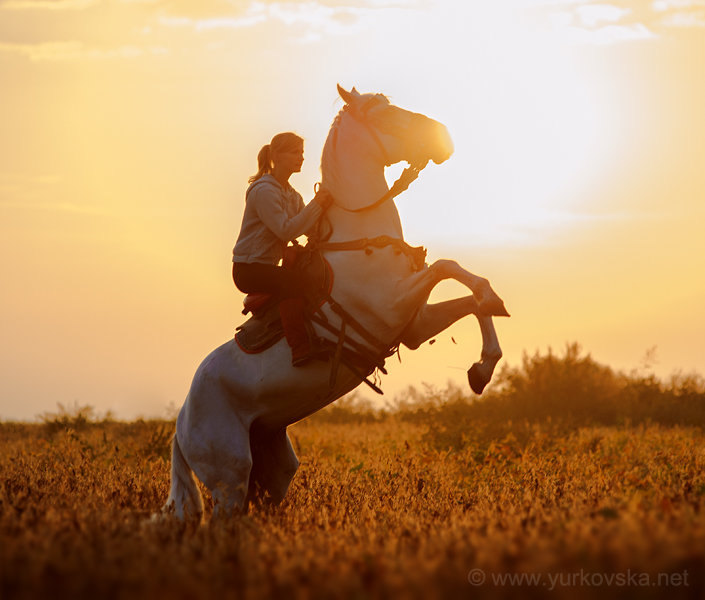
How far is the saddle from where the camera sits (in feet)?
22.0

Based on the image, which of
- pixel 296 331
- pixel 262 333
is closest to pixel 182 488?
pixel 262 333

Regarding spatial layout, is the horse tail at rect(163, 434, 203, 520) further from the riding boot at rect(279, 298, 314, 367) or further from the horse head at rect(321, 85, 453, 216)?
the horse head at rect(321, 85, 453, 216)

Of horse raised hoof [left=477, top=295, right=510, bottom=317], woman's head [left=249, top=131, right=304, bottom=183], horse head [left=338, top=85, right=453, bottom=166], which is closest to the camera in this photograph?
horse raised hoof [left=477, top=295, right=510, bottom=317]

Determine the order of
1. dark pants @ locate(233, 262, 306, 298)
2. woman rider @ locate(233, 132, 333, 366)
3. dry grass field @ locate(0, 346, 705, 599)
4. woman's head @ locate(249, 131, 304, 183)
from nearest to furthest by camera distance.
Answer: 1. dry grass field @ locate(0, 346, 705, 599)
2. woman rider @ locate(233, 132, 333, 366)
3. dark pants @ locate(233, 262, 306, 298)
4. woman's head @ locate(249, 131, 304, 183)

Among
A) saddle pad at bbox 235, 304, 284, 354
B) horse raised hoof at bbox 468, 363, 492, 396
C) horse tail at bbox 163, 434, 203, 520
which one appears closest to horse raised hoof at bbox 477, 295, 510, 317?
horse raised hoof at bbox 468, 363, 492, 396

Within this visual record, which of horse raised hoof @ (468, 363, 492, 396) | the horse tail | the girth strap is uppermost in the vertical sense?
the girth strap

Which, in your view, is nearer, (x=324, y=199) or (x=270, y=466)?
(x=324, y=199)

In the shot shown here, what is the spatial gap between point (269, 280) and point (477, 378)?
174 centimetres

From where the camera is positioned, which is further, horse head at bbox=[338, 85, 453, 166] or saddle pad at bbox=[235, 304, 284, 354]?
horse head at bbox=[338, 85, 453, 166]

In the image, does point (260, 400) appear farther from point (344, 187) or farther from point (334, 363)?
point (344, 187)

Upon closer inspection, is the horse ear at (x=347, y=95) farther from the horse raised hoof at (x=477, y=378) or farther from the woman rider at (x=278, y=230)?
the horse raised hoof at (x=477, y=378)

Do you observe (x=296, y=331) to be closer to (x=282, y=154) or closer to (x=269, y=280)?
(x=269, y=280)

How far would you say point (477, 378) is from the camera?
6363 millimetres

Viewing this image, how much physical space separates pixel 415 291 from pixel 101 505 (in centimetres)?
275
